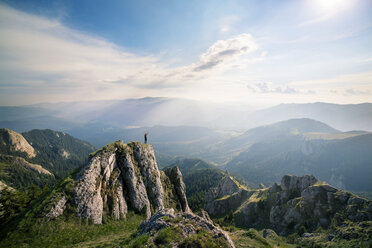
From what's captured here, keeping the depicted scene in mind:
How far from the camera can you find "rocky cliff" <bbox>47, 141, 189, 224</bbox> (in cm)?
3119

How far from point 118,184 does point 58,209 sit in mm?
13364

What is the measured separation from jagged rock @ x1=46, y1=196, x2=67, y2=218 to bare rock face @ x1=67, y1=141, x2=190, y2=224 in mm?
1704

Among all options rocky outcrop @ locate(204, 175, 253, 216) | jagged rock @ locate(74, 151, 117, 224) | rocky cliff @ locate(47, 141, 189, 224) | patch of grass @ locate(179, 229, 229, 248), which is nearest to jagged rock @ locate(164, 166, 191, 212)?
rocky cliff @ locate(47, 141, 189, 224)

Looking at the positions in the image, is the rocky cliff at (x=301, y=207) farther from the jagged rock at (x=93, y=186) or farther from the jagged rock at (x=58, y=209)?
the jagged rock at (x=58, y=209)

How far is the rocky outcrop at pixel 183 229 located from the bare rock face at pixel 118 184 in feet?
58.3

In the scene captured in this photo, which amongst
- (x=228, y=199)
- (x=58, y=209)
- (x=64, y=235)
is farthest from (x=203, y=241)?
(x=228, y=199)

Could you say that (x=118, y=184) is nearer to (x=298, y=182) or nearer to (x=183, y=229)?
(x=183, y=229)

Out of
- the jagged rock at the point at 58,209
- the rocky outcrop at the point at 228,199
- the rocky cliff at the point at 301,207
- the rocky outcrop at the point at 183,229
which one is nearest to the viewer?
the rocky outcrop at the point at 183,229

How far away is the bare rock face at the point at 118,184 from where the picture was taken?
32.2m

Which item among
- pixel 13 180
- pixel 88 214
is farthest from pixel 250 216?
pixel 13 180

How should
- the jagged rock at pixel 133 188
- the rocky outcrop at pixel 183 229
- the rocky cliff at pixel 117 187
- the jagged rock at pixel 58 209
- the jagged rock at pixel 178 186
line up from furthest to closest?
the jagged rock at pixel 178 186
the jagged rock at pixel 133 188
the rocky cliff at pixel 117 187
the jagged rock at pixel 58 209
the rocky outcrop at pixel 183 229

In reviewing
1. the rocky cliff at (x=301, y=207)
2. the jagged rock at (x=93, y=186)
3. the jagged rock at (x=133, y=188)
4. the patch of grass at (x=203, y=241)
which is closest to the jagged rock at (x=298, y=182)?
the rocky cliff at (x=301, y=207)

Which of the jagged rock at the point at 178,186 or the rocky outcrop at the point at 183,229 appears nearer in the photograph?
the rocky outcrop at the point at 183,229

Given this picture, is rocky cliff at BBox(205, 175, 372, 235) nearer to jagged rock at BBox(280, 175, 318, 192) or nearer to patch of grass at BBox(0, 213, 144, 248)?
jagged rock at BBox(280, 175, 318, 192)
